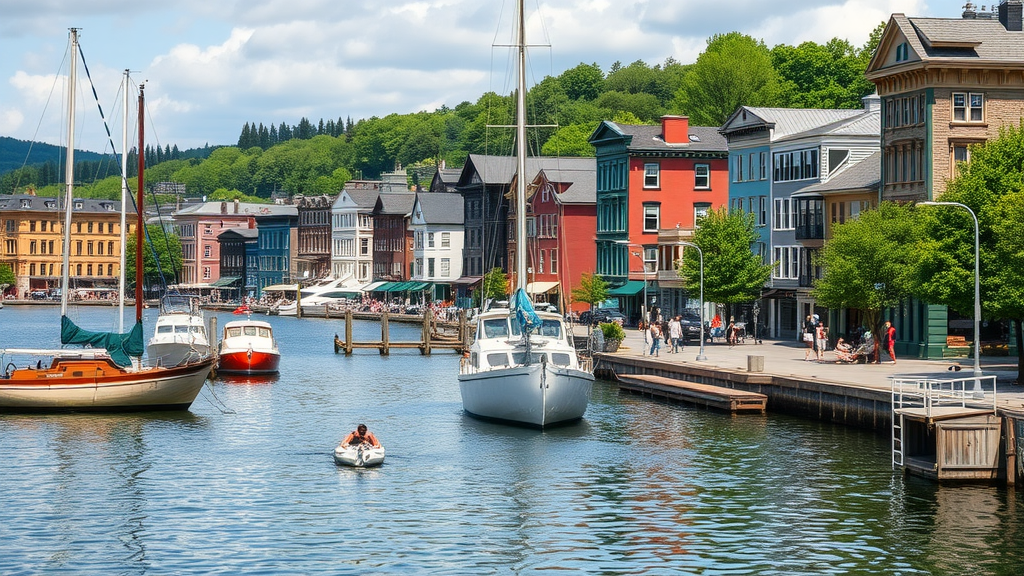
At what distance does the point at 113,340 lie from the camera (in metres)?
57.5

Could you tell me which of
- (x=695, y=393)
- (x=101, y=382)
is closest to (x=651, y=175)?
(x=695, y=393)

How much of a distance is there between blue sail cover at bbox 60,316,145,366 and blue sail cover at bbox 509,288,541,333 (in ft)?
52.2

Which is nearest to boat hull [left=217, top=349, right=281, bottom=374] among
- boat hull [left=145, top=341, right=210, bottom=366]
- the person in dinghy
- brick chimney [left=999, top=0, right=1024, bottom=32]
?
boat hull [left=145, top=341, right=210, bottom=366]

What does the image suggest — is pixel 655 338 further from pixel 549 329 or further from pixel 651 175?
pixel 651 175

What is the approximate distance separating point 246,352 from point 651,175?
140 ft

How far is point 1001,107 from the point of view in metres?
69.4

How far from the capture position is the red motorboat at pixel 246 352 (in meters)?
75.6

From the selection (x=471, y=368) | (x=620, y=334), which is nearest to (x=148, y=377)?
(x=471, y=368)

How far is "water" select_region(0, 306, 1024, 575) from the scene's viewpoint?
31.0 m

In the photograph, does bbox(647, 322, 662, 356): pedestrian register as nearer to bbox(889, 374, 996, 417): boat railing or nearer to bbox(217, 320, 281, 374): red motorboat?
bbox(217, 320, 281, 374): red motorboat

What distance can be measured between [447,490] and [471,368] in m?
15.3

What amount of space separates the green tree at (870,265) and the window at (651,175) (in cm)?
4017

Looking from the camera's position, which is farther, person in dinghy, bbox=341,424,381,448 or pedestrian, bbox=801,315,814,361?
pedestrian, bbox=801,315,814,361

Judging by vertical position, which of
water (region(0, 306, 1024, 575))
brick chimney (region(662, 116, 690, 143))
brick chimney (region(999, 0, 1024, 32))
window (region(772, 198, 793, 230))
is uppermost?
brick chimney (region(999, 0, 1024, 32))
